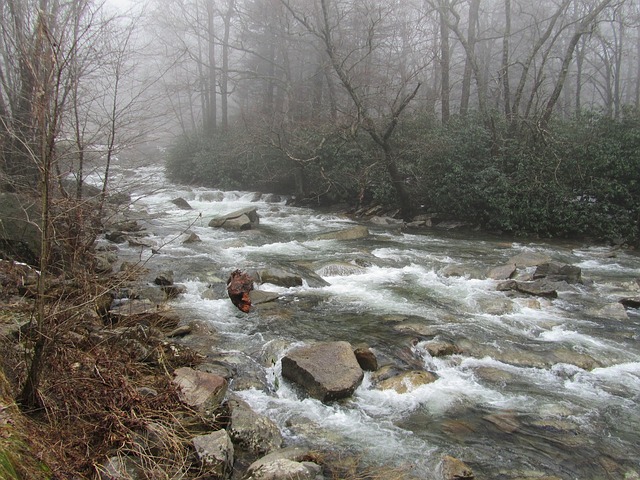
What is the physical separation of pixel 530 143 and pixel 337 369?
11916mm

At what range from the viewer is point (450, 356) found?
19.9ft

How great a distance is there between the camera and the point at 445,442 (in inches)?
171

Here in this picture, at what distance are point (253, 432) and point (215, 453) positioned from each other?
58 centimetres

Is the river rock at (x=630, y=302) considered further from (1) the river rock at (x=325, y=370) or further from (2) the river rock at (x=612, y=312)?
(1) the river rock at (x=325, y=370)

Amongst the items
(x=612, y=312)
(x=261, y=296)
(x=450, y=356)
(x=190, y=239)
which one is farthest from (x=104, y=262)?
→ (x=612, y=312)

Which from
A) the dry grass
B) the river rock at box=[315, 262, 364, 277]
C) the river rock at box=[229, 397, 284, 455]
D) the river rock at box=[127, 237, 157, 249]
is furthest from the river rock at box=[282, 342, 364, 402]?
the river rock at box=[127, 237, 157, 249]

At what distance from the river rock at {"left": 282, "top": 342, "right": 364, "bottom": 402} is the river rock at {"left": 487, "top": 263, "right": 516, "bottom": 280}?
4.92 m

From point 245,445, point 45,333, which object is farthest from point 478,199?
point 45,333

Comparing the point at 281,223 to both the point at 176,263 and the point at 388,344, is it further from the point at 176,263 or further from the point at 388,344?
the point at 388,344

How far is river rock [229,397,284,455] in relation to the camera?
403cm

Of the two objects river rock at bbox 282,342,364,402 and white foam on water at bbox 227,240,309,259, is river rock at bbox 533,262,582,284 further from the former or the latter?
river rock at bbox 282,342,364,402

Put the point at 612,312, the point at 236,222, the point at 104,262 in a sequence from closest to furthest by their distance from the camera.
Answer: the point at 612,312, the point at 104,262, the point at 236,222

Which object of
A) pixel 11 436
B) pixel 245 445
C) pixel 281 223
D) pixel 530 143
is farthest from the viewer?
pixel 281 223

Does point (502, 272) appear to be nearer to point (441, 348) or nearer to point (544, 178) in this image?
point (441, 348)
